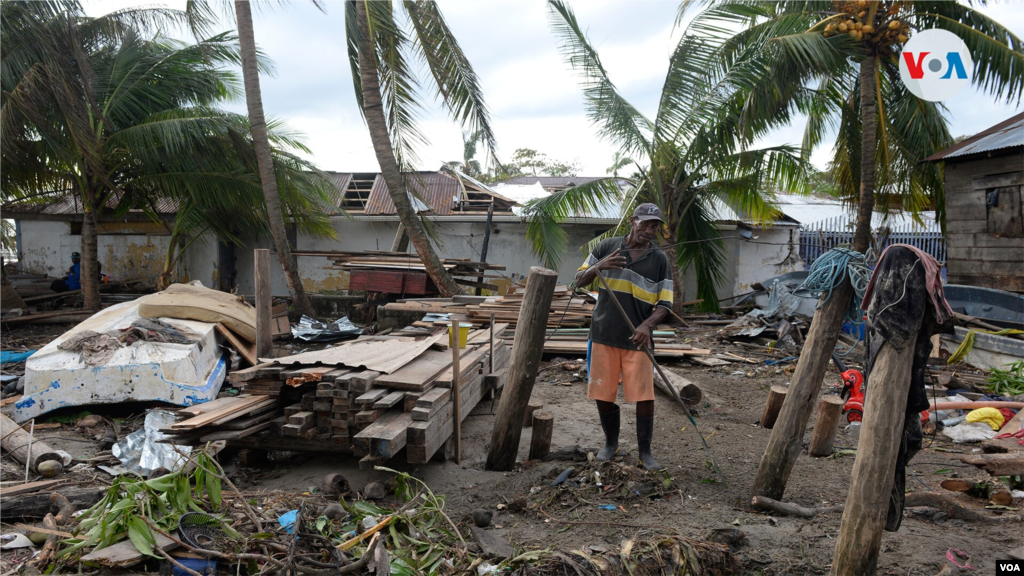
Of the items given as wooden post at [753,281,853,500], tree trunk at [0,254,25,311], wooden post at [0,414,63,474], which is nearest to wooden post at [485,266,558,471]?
wooden post at [753,281,853,500]

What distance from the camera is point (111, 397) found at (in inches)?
280

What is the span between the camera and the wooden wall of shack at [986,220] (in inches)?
427

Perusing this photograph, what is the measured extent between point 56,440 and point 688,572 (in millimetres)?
6237

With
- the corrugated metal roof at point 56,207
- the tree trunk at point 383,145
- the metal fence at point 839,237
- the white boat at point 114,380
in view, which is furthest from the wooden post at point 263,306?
the metal fence at point 839,237

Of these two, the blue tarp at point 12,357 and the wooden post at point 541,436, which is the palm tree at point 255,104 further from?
the wooden post at point 541,436

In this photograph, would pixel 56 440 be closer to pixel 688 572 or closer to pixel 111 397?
pixel 111 397

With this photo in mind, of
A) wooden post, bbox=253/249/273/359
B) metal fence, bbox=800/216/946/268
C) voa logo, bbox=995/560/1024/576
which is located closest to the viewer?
voa logo, bbox=995/560/1024/576

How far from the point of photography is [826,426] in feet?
17.7

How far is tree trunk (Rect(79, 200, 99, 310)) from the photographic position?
1283 cm

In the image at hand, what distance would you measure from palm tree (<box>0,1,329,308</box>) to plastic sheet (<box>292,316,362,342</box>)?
10.5 feet

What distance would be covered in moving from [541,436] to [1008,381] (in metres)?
6.00

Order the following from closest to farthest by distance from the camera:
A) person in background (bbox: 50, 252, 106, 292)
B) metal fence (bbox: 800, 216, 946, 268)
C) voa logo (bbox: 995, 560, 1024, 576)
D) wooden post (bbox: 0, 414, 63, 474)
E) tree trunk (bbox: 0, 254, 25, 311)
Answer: voa logo (bbox: 995, 560, 1024, 576) → wooden post (bbox: 0, 414, 63, 474) → tree trunk (bbox: 0, 254, 25, 311) → metal fence (bbox: 800, 216, 946, 268) → person in background (bbox: 50, 252, 106, 292)

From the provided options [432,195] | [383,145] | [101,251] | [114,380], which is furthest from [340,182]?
[114,380]

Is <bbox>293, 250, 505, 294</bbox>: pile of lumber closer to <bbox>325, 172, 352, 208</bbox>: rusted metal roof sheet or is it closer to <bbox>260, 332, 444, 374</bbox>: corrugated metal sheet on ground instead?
<bbox>325, 172, 352, 208</bbox>: rusted metal roof sheet
